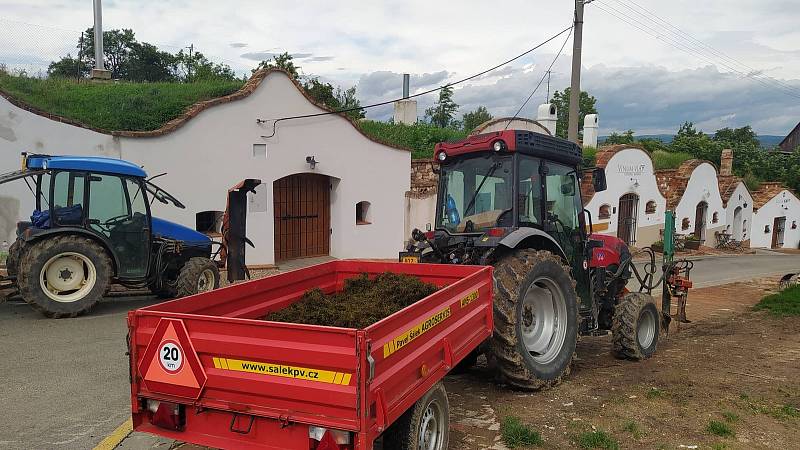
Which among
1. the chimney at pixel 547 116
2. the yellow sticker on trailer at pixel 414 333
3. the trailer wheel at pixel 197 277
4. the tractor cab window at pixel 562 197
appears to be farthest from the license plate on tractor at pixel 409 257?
the chimney at pixel 547 116

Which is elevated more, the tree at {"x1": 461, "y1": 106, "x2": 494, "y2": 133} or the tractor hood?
the tree at {"x1": 461, "y1": 106, "x2": 494, "y2": 133}

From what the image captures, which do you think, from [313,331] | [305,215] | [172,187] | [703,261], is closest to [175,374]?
[313,331]

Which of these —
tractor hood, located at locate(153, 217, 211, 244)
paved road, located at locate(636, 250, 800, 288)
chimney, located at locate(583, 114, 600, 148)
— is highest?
chimney, located at locate(583, 114, 600, 148)

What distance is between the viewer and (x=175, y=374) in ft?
10.8

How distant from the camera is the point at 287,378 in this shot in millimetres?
3018

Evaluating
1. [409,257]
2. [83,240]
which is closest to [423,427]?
[409,257]

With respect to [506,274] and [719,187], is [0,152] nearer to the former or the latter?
[506,274]

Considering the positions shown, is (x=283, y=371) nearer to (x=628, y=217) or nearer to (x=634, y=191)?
(x=634, y=191)

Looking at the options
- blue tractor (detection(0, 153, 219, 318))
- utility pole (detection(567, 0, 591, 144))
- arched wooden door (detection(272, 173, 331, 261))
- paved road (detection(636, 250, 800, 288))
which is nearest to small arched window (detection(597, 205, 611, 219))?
paved road (detection(636, 250, 800, 288))

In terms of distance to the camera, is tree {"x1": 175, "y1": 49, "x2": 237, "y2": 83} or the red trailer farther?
tree {"x1": 175, "y1": 49, "x2": 237, "y2": 83}

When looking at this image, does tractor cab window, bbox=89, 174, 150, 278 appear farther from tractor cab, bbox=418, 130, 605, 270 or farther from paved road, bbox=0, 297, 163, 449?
tractor cab, bbox=418, 130, 605, 270

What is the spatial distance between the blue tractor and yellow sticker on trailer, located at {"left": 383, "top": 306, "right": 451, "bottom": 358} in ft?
19.8

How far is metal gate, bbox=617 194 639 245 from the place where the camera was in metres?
21.4

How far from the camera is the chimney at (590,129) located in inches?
950
